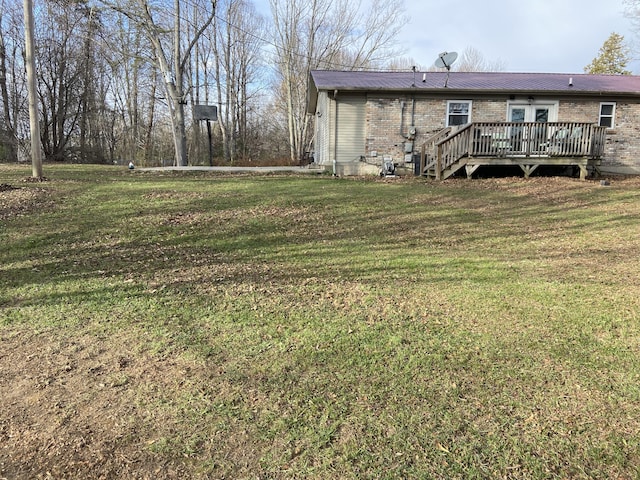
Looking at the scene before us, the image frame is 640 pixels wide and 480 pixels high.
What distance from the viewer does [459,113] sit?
15.6m

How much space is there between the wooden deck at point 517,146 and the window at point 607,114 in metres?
3.54

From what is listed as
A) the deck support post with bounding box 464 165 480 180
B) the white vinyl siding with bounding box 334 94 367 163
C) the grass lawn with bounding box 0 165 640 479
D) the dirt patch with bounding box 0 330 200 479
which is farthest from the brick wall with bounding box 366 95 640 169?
the dirt patch with bounding box 0 330 200 479

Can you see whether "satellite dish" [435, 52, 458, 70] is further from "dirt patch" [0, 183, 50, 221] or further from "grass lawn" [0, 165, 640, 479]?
"dirt patch" [0, 183, 50, 221]

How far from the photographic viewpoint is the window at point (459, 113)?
1559cm

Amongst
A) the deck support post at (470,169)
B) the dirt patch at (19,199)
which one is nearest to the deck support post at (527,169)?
the deck support post at (470,169)

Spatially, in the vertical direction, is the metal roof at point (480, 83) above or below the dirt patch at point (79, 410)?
above

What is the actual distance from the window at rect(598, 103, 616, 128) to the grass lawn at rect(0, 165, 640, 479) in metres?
10.9

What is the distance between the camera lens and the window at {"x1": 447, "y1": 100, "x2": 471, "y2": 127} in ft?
51.1

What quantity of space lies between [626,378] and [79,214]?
780 centimetres

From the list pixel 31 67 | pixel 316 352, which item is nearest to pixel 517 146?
pixel 316 352

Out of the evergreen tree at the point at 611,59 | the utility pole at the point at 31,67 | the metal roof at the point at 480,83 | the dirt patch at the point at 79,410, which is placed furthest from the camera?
the evergreen tree at the point at 611,59

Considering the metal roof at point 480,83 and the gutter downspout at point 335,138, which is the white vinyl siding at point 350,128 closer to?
the gutter downspout at point 335,138

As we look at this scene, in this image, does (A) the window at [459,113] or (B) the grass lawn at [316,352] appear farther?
(A) the window at [459,113]

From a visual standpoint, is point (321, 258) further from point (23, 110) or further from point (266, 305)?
point (23, 110)
